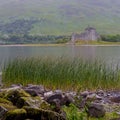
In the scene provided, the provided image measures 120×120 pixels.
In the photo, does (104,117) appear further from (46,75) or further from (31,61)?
(31,61)

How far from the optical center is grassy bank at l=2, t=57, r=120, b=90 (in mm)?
16641

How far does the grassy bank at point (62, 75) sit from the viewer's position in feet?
54.6

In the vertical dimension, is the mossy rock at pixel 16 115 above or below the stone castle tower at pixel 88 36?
above

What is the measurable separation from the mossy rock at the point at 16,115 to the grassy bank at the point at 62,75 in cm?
711

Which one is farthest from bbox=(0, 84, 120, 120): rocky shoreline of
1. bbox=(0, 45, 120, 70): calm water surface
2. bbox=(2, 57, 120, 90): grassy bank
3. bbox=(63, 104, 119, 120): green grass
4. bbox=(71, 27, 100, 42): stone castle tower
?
bbox=(71, 27, 100, 42): stone castle tower

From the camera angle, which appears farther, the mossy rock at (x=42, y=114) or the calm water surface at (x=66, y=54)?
the calm water surface at (x=66, y=54)

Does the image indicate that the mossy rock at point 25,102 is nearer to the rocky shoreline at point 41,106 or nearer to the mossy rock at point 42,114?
the rocky shoreline at point 41,106

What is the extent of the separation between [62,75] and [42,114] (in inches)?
295

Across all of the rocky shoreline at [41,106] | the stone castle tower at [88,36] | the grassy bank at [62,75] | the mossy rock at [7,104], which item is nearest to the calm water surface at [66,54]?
the grassy bank at [62,75]

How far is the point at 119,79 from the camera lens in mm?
17484

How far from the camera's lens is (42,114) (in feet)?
30.1

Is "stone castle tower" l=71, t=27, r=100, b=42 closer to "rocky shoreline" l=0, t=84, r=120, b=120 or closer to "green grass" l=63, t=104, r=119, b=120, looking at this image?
"rocky shoreline" l=0, t=84, r=120, b=120

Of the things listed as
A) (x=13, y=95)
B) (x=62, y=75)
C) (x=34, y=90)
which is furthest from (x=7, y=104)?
(x=62, y=75)

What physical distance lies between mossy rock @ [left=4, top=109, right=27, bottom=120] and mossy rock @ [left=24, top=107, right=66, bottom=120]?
0.39 feet
